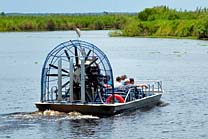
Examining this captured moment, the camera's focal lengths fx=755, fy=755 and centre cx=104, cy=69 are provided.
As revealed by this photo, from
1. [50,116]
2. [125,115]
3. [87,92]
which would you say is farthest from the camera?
[125,115]

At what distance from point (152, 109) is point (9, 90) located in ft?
41.7

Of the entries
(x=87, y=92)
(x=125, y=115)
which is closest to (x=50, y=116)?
(x=87, y=92)

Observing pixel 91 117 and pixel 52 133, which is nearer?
pixel 52 133

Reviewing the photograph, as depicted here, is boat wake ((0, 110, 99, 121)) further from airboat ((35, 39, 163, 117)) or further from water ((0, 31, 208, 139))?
airboat ((35, 39, 163, 117))

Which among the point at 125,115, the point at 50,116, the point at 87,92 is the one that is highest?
the point at 87,92

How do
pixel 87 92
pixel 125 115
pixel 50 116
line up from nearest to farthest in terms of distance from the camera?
pixel 50 116, pixel 87 92, pixel 125 115

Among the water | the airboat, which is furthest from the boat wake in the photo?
the airboat

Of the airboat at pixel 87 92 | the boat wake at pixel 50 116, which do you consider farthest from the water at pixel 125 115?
the airboat at pixel 87 92

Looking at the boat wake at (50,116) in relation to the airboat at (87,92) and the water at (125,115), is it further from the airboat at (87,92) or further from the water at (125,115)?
the airboat at (87,92)

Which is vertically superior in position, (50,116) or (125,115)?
(50,116)

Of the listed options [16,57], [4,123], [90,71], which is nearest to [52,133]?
[4,123]

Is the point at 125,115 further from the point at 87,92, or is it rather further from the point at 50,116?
the point at 50,116

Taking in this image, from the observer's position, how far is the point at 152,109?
36188mm

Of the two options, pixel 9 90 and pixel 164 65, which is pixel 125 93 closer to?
pixel 9 90
